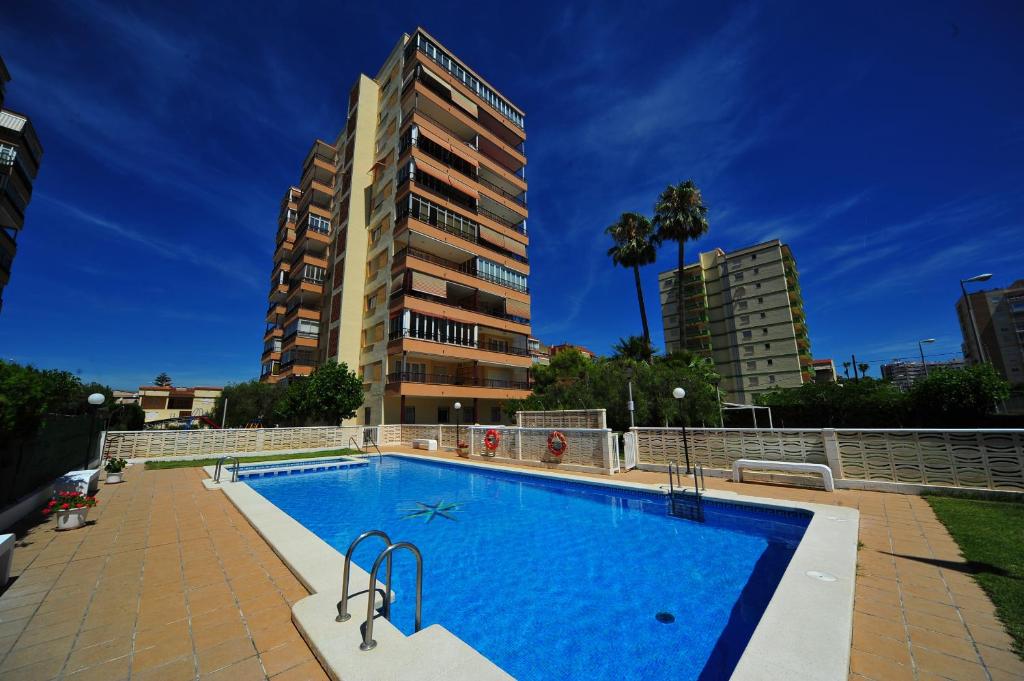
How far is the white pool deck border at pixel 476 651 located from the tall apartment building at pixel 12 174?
29908 mm

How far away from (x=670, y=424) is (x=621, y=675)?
17.3 meters

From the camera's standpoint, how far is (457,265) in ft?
105

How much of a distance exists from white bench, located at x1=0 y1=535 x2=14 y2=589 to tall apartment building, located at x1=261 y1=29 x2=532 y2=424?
21694 millimetres

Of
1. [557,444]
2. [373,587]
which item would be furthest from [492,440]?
[373,587]

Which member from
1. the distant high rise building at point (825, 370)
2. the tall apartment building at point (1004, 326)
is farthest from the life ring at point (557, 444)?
the tall apartment building at point (1004, 326)

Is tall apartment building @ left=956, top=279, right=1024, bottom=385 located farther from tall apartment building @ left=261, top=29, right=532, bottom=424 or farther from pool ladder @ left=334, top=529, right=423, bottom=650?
pool ladder @ left=334, top=529, right=423, bottom=650

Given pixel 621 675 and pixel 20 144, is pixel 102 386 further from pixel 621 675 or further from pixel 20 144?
pixel 621 675

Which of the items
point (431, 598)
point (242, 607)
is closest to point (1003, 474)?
point (431, 598)

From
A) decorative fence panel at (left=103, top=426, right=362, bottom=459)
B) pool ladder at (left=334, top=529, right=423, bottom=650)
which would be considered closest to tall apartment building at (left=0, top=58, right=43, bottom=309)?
decorative fence panel at (left=103, top=426, right=362, bottom=459)

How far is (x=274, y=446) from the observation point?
69.0ft

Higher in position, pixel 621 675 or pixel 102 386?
pixel 102 386

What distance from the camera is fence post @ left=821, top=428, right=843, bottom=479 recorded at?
957 centimetres

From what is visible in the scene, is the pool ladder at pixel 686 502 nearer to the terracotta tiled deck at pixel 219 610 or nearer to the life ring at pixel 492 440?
the terracotta tiled deck at pixel 219 610

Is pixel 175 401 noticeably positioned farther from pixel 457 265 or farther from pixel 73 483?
pixel 73 483
